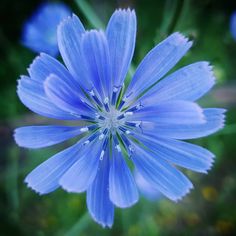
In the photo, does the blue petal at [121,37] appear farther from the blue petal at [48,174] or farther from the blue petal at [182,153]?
the blue petal at [48,174]

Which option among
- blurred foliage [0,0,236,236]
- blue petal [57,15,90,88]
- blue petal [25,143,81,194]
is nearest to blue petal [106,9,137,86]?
blue petal [57,15,90,88]

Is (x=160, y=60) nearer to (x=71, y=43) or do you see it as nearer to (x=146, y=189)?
(x=71, y=43)

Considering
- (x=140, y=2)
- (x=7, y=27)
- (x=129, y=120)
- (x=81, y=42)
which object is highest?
(x=7, y=27)

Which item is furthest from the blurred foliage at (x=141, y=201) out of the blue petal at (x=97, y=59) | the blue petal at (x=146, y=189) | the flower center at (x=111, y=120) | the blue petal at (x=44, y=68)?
the blue petal at (x=44, y=68)

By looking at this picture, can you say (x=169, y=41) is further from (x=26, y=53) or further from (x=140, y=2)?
(x=26, y=53)

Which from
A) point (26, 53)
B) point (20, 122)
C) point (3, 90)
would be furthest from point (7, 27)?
point (20, 122)

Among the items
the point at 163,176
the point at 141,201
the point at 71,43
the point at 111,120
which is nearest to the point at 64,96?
the point at 71,43
